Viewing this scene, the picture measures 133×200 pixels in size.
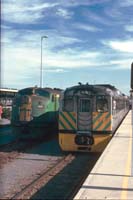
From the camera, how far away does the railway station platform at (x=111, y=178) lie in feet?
29.6

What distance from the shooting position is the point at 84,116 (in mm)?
17375

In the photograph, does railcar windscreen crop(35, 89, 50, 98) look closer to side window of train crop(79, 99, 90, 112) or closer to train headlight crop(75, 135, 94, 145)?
Result: side window of train crop(79, 99, 90, 112)

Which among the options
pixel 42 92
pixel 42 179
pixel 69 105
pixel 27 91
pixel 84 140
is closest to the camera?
pixel 42 179

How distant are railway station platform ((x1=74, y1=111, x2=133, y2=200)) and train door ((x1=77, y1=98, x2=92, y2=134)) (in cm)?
178

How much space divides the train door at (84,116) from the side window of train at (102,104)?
0.31 metres

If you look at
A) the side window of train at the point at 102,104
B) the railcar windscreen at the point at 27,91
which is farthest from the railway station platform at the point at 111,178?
the railcar windscreen at the point at 27,91

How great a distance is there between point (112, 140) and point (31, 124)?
4.89m

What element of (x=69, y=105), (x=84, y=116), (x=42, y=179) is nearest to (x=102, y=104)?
(x=84, y=116)

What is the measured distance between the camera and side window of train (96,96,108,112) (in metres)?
17.4

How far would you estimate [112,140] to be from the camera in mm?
18484

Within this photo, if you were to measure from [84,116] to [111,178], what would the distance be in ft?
22.3

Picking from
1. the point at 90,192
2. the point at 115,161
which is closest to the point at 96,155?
the point at 115,161

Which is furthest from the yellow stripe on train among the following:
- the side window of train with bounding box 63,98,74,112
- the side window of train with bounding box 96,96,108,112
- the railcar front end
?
the side window of train with bounding box 63,98,74,112

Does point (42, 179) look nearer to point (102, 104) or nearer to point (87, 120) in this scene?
point (87, 120)
